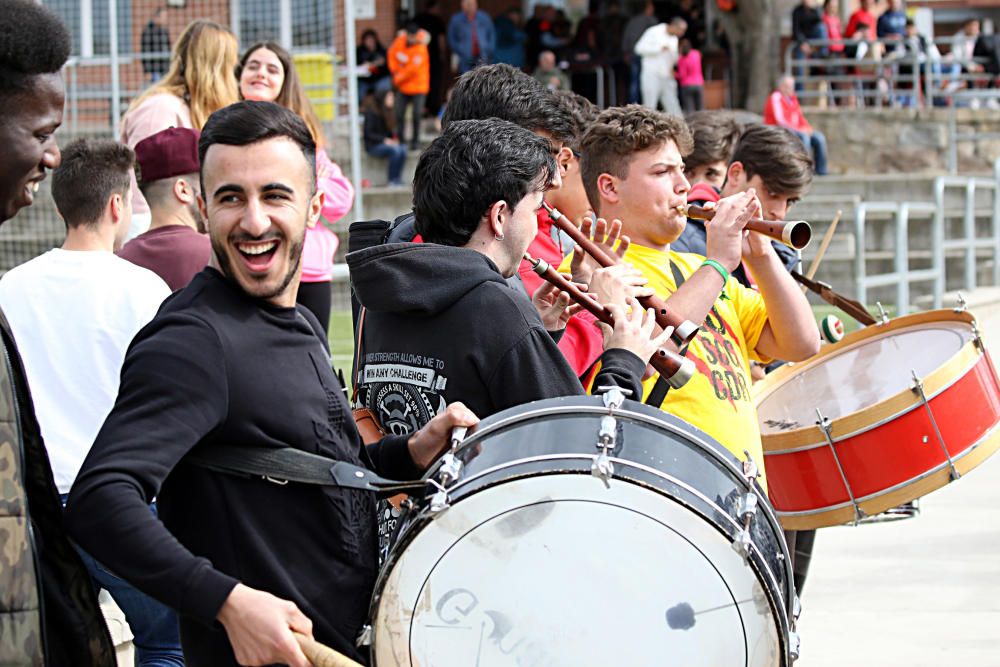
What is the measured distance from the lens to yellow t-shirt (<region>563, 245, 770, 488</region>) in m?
3.45

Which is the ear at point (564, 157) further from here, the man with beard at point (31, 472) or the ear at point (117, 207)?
the man with beard at point (31, 472)

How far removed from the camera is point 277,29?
15.7m

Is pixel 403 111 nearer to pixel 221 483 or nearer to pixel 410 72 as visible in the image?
pixel 410 72

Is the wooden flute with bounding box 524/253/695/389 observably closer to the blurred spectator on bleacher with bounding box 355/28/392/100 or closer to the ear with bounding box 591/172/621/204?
the ear with bounding box 591/172/621/204

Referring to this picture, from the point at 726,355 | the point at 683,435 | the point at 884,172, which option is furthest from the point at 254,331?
the point at 884,172

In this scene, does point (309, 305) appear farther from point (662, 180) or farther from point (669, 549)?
point (669, 549)

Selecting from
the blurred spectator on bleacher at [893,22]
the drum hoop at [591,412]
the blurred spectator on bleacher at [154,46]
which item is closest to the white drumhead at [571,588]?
the drum hoop at [591,412]

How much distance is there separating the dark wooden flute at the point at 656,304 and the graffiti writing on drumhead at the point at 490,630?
959 millimetres

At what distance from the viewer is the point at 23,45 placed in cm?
213

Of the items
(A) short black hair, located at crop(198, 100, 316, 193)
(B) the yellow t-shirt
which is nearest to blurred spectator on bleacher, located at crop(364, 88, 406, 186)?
(B) the yellow t-shirt

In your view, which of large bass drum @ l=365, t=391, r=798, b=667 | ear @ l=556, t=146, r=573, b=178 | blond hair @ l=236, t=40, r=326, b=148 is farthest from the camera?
blond hair @ l=236, t=40, r=326, b=148

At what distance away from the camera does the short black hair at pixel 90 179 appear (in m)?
3.85

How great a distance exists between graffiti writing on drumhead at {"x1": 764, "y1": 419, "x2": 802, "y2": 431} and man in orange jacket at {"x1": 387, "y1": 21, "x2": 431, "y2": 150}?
13.2m

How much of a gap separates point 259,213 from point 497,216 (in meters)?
0.73
